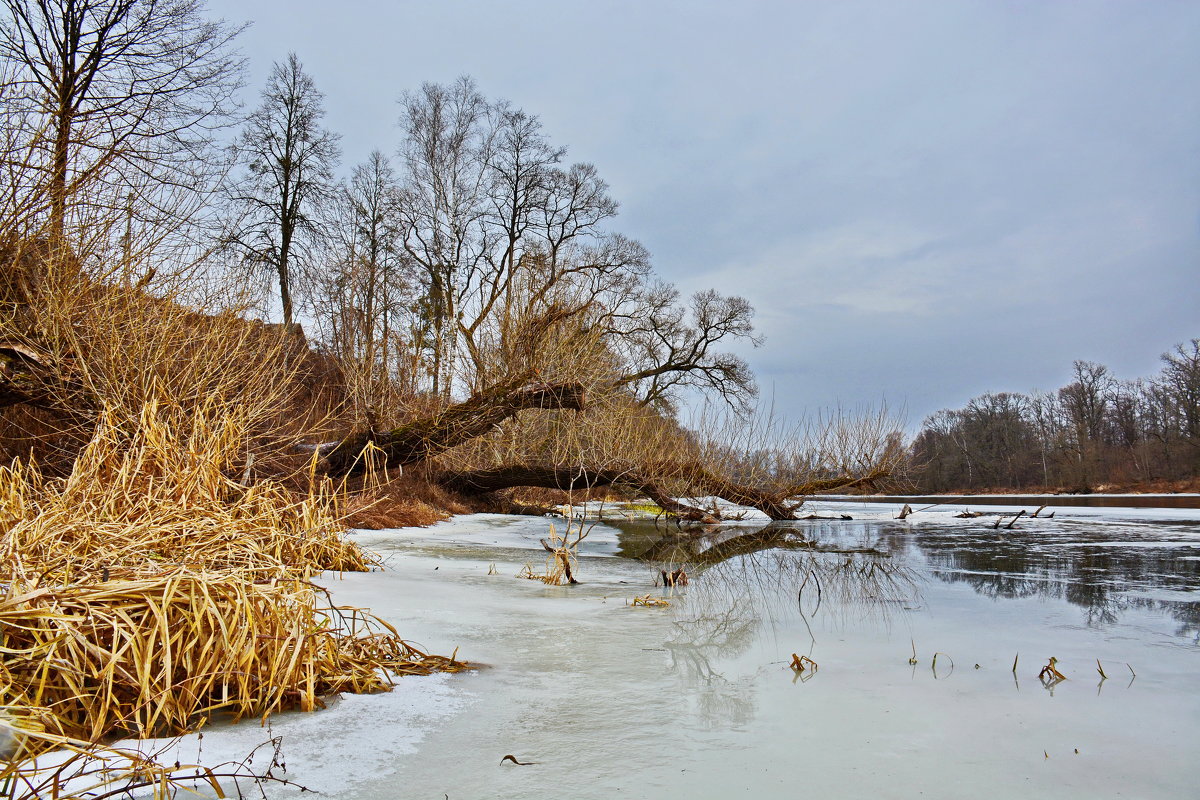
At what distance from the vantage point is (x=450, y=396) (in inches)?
447

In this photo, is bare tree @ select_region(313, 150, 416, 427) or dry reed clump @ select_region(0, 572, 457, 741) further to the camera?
bare tree @ select_region(313, 150, 416, 427)

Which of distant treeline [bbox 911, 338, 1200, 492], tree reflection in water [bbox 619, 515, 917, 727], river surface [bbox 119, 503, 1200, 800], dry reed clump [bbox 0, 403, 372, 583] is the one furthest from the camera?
distant treeline [bbox 911, 338, 1200, 492]

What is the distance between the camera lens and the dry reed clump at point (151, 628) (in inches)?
79.4

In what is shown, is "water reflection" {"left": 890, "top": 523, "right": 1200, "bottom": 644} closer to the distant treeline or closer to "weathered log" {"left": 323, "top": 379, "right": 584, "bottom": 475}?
"weathered log" {"left": 323, "top": 379, "right": 584, "bottom": 475}

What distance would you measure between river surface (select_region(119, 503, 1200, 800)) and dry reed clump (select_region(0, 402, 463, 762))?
0.16 meters

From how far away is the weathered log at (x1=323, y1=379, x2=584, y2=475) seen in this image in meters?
9.64

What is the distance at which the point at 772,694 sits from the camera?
2.81m

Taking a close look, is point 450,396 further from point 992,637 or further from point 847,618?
point 992,637

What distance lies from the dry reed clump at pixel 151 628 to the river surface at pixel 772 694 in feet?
0.53

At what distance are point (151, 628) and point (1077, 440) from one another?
192 ft

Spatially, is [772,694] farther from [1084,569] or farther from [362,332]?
[362,332]

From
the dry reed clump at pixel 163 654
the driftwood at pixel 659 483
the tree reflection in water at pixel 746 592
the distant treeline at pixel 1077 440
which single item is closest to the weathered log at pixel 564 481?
the driftwood at pixel 659 483

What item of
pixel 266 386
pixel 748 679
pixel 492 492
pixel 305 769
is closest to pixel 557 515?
pixel 492 492

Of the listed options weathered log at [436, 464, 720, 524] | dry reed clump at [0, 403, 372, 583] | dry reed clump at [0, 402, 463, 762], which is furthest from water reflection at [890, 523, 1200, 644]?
dry reed clump at [0, 403, 372, 583]
